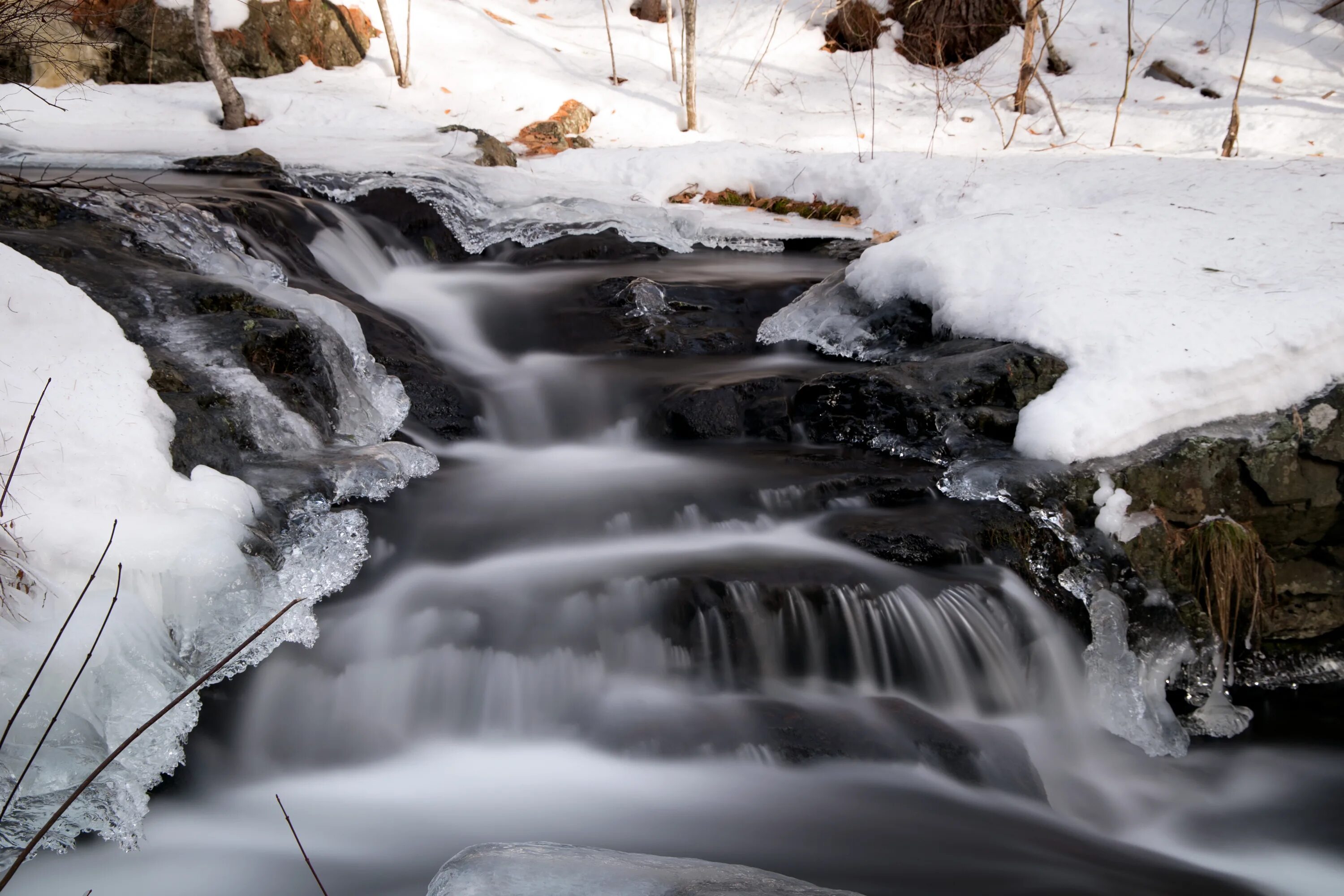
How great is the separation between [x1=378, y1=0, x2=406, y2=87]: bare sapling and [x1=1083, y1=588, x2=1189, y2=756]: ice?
9.62 meters

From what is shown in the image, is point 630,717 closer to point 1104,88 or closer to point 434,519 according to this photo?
point 434,519

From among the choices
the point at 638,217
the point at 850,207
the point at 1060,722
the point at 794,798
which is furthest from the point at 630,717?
→ the point at 850,207

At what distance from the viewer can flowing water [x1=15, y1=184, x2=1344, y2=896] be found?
2.56 meters

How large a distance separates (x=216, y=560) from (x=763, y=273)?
4318 millimetres

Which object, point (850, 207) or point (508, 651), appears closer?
point (508, 651)

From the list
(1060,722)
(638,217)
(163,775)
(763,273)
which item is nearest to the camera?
(163,775)

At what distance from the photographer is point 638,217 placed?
7230 mm

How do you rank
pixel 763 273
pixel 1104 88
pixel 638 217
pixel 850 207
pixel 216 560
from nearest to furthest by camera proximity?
pixel 216 560 → pixel 763 273 → pixel 638 217 → pixel 850 207 → pixel 1104 88

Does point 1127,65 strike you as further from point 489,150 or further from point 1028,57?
point 489,150

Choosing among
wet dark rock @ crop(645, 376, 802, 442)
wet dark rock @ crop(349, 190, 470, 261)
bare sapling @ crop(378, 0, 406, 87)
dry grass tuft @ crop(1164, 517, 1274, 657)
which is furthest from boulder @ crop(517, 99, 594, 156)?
dry grass tuft @ crop(1164, 517, 1274, 657)

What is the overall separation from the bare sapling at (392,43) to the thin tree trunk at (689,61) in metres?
3.17

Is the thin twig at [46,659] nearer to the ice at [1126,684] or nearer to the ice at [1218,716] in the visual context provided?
the ice at [1126,684]

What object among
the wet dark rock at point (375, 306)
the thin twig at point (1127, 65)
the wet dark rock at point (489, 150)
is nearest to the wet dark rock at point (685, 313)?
the wet dark rock at point (375, 306)

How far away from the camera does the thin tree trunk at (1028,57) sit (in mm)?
9383
